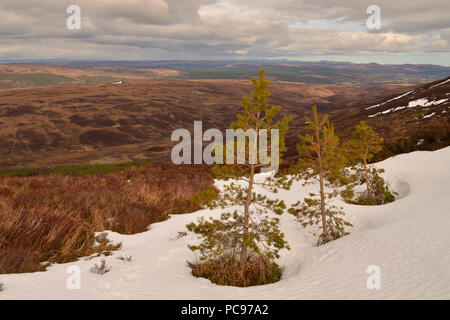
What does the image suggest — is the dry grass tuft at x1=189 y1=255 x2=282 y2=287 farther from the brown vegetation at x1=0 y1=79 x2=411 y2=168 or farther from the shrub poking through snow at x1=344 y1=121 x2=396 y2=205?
the brown vegetation at x1=0 y1=79 x2=411 y2=168

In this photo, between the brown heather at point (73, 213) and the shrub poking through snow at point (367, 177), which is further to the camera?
the shrub poking through snow at point (367, 177)

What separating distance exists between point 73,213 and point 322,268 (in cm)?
680

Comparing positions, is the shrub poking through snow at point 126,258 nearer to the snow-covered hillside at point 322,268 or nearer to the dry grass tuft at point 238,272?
the snow-covered hillside at point 322,268

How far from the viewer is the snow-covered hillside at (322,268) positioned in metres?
3.51

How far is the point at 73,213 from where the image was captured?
7828mm

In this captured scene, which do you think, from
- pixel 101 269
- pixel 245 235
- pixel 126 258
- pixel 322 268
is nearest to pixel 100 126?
pixel 126 258

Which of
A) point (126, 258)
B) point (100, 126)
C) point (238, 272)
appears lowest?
point (126, 258)

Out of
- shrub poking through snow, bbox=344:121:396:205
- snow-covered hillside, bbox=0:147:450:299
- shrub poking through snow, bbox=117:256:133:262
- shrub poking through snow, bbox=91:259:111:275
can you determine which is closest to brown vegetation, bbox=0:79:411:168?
shrub poking through snow, bbox=344:121:396:205

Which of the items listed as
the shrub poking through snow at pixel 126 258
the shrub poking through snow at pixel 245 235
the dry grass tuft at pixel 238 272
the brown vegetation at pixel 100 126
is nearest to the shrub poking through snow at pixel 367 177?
the shrub poking through snow at pixel 245 235

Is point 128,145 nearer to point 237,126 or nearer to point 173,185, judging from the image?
point 173,185

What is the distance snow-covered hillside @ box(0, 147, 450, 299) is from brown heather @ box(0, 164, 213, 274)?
0.50m

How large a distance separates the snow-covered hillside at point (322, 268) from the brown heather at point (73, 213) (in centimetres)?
50

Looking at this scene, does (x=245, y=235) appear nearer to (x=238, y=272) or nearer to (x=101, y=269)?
(x=238, y=272)

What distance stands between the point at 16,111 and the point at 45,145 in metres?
25.7
